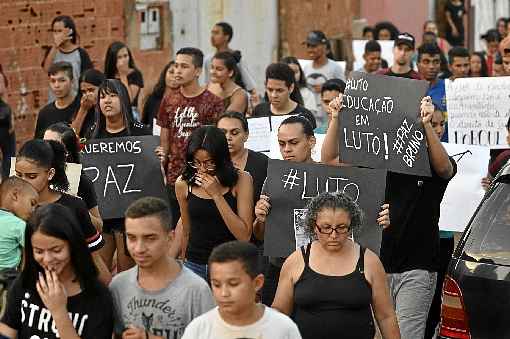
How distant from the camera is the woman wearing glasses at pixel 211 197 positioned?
8.85 m

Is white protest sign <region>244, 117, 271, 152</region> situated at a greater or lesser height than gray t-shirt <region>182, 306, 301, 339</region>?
greater

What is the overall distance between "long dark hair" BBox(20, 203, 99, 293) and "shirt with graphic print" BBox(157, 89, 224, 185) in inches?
199

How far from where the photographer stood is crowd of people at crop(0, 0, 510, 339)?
6.61 m

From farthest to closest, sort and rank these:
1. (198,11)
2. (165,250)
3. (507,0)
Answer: (507,0) < (198,11) < (165,250)

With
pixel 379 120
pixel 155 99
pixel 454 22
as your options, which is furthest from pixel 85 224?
pixel 454 22

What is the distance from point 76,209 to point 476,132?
5331 mm

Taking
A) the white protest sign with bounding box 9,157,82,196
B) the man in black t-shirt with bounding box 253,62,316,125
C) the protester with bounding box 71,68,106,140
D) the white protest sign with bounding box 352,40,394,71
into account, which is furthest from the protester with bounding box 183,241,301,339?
the white protest sign with bounding box 352,40,394,71

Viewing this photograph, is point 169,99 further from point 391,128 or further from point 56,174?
point 56,174

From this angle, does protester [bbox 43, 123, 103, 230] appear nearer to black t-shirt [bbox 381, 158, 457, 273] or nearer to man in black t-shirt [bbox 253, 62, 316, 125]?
black t-shirt [bbox 381, 158, 457, 273]

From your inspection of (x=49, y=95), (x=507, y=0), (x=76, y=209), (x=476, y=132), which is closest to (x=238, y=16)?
(x=49, y=95)

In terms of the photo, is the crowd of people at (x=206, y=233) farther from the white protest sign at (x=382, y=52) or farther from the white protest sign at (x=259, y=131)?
the white protest sign at (x=382, y=52)

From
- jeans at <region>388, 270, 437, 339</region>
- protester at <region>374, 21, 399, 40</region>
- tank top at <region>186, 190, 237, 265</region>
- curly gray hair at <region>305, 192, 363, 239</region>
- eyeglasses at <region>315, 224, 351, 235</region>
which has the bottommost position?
jeans at <region>388, 270, 437, 339</region>

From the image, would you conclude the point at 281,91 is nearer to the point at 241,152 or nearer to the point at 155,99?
the point at 241,152

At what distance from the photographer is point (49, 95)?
17.2 meters
